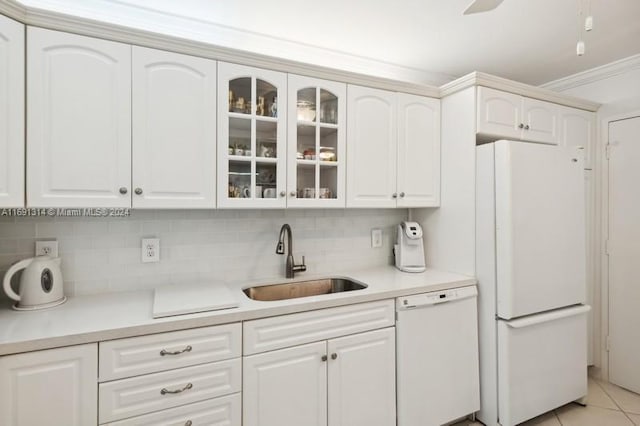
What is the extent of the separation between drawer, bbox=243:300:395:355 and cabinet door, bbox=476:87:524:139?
1.29m

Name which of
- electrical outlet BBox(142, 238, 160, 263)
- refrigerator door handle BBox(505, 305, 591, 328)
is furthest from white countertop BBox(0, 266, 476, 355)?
refrigerator door handle BBox(505, 305, 591, 328)

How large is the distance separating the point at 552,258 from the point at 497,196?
563 millimetres

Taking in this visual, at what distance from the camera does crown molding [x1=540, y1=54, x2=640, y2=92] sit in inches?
94.0

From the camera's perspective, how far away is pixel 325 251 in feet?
7.52

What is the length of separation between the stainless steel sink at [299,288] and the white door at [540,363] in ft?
3.15

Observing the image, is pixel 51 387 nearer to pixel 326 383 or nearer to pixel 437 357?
pixel 326 383

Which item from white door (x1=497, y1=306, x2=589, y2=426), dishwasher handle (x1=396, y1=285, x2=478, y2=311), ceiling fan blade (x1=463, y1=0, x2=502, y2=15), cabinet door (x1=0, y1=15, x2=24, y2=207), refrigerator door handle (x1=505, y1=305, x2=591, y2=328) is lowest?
white door (x1=497, y1=306, x2=589, y2=426)

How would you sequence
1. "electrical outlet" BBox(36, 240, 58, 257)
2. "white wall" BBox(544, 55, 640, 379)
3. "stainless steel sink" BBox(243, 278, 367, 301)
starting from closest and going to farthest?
"electrical outlet" BBox(36, 240, 58, 257), "stainless steel sink" BBox(243, 278, 367, 301), "white wall" BBox(544, 55, 640, 379)

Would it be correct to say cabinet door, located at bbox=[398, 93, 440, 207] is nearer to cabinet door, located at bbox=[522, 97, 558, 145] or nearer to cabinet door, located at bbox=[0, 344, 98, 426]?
cabinet door, located at bbox=[522, 97, 558, 145]

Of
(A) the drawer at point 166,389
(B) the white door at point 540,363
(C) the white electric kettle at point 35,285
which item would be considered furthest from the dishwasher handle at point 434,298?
(C) the white electric kettle at point 35,285

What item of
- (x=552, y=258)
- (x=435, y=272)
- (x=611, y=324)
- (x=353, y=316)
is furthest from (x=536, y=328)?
(x=353, y=316)

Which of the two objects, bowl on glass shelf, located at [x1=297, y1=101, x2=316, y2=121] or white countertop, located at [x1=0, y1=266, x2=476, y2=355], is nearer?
white countertop, located at [x1=0, y1=266, x2=476, y2=355]

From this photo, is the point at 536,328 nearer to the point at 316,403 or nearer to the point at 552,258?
the point at 552,258

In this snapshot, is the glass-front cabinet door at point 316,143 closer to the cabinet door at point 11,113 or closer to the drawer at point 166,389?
the drawer at point 166,389
